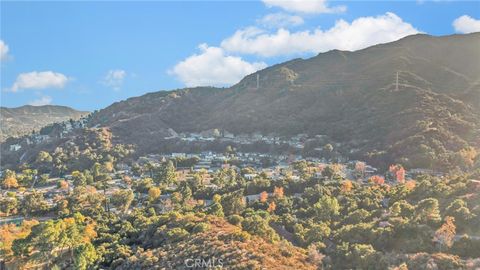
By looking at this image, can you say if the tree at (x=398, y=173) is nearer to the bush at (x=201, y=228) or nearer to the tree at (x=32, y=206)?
the bush at (x=201, y=228)

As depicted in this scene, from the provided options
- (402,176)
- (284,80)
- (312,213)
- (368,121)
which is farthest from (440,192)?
(284,80)

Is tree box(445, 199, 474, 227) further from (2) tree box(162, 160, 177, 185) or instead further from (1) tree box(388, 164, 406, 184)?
(2) tree box(162, 160, 177, 185)

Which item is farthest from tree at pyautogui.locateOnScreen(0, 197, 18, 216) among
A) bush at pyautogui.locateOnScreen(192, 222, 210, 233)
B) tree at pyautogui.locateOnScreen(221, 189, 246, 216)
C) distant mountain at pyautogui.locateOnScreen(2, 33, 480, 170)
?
distant mountain at pyautogui.locateOnScreen(2, 33, 480, 170)

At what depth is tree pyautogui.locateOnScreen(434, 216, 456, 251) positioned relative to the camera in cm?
2271

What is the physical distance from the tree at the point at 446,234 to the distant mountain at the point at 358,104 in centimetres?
3123

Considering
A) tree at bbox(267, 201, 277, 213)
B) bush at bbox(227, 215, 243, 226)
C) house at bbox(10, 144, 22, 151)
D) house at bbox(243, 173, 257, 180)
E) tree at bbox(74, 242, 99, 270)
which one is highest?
house at bbox(10, 144, 22, 151)

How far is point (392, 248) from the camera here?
958 inches

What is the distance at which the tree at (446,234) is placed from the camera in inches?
894

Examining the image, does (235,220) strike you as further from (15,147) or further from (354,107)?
(15,147)

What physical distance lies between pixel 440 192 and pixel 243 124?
221 ft

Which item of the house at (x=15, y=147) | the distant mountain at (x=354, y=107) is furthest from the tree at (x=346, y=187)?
the house at (x=15, y=147)

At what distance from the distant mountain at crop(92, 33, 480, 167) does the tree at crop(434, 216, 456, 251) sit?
102 ft

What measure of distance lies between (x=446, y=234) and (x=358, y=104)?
69141mm

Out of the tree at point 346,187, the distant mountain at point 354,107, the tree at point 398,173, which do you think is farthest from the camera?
the distant mountain at point 354,107
